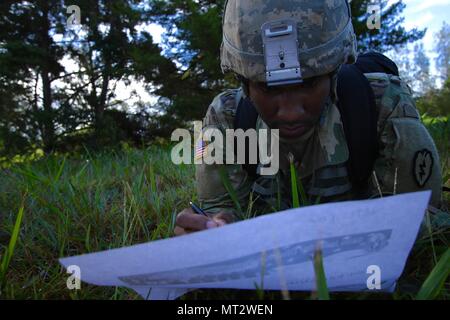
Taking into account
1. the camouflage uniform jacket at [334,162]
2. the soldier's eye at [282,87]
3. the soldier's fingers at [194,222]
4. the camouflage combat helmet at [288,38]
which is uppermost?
the camouflage combat helmet at [288,38]

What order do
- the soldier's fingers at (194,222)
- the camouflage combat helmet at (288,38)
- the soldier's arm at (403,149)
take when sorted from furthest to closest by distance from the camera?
the soldier's arm at (403,149) → the camouflage combat helmet at (288,38) → the soldier's fingers at (194,222)

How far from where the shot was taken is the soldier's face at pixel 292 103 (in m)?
1.14

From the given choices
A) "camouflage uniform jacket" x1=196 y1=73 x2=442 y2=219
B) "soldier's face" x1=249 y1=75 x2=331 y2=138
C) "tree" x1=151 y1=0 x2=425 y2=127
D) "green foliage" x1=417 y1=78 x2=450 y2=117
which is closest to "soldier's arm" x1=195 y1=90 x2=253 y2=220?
"camouflage uniform jacket" x1=196 y1=73 x2=442 y2=219

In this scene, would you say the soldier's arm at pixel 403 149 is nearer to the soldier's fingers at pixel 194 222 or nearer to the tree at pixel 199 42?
the soldier's fingers at pixel 194 222

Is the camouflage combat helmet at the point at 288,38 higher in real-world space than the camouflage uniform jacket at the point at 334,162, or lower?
higher

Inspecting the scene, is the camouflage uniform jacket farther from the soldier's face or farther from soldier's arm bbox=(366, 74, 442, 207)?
the soldier's face

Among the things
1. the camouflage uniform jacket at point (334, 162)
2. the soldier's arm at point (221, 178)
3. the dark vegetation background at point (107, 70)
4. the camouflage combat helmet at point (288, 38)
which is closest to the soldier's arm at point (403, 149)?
the camouflage uniform jacket at point (334, 162)

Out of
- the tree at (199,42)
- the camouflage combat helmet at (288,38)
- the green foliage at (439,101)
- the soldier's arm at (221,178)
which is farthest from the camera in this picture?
the green foliage at (439,101)

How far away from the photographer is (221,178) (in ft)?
4.72

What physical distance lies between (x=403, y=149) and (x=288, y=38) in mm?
507

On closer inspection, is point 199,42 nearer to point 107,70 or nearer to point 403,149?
point 107,70

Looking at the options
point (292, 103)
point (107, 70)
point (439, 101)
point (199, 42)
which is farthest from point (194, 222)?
point (439, 101)
